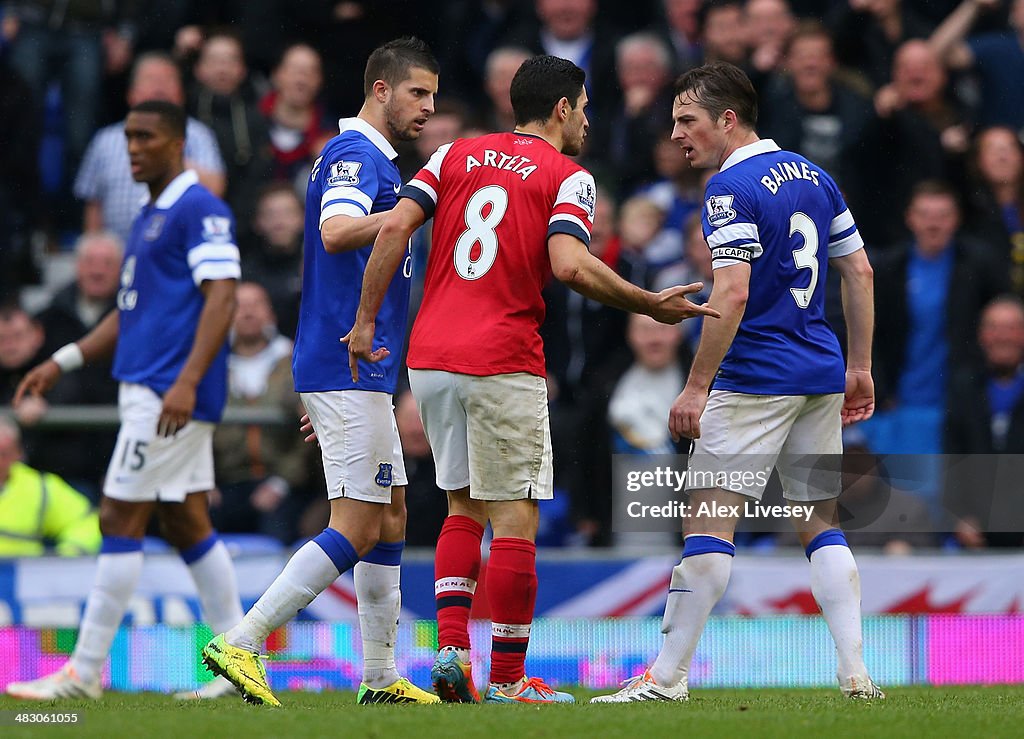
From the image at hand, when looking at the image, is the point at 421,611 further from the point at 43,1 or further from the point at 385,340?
the point at 43,1

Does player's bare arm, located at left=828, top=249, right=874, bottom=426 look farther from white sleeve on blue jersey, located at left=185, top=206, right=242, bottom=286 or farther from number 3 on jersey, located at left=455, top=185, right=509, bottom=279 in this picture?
white sleeve on blue jersey, located at left=185, top=206, right=242, bottom=286

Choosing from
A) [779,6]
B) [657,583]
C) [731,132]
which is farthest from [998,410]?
[731,132]

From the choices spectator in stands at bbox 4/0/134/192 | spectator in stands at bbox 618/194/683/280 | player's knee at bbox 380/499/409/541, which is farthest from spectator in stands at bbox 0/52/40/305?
player's knee at bbox 380/499/409/541

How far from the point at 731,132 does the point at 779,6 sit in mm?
6344

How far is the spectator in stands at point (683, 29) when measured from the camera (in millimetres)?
12711

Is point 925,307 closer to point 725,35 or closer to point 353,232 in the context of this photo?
point 725,35

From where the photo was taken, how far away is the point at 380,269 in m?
6.02

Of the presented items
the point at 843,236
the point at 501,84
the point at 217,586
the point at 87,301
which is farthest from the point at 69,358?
Result: the point at 501,84

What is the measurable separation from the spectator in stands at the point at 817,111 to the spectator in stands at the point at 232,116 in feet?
13.2

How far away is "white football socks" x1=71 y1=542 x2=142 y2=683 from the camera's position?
7.46 m

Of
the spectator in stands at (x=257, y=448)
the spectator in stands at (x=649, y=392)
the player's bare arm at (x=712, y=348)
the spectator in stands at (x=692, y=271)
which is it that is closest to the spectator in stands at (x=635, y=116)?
the spectator in stands at (x=692, y=271)

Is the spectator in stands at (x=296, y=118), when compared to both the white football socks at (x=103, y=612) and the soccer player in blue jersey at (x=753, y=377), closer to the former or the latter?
the white football socks at (x=103, y=612)

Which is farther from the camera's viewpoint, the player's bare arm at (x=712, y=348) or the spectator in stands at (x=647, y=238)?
the spectator in stands at (x=647, y=238)

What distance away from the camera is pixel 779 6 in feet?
40.0
